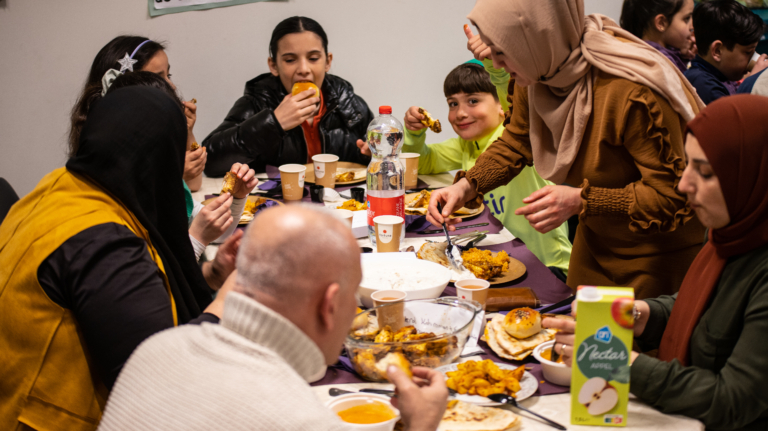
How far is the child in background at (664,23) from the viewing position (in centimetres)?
429

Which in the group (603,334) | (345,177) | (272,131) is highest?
(272,131)

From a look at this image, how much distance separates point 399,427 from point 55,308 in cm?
79

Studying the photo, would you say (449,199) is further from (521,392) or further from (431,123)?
(521,392)

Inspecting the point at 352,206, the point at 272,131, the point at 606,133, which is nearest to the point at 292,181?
the point at 352,206

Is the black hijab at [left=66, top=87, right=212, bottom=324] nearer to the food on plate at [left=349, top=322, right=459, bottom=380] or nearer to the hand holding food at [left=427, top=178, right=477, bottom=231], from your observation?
the food on plate at [left=349, top=322, right=459, bottom=380]

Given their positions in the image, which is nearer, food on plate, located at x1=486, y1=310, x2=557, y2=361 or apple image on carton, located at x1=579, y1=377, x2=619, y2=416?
apple image on carton, located at x1=579, y1=377, x2=619, y2=416

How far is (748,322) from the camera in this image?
1.23m

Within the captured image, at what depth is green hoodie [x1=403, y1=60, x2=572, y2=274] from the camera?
273cm

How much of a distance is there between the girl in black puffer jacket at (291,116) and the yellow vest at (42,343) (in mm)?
2007

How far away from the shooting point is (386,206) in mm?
2236

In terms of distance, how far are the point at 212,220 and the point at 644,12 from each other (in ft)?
12.4

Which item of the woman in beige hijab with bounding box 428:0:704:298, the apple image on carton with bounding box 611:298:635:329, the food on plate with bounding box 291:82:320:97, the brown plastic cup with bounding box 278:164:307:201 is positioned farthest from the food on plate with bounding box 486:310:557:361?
the food on plate with bounding box 291:82:320:97

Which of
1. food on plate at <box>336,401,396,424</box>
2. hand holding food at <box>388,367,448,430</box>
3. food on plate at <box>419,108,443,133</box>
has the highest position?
food on plate at <box>419,108,443,133</box>

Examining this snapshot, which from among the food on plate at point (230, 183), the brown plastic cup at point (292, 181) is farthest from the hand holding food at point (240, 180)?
the brown plastic cup at point (292, 181)
